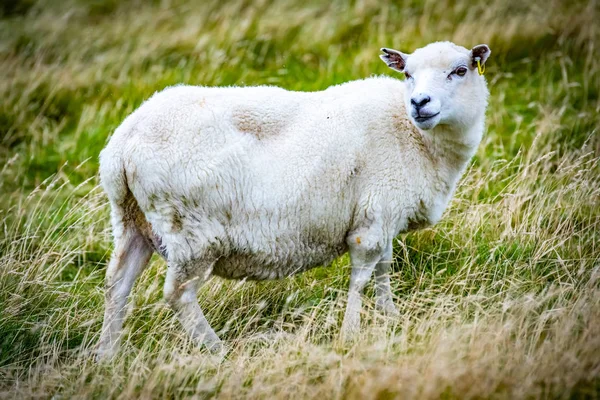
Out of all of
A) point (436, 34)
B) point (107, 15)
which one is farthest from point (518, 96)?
point (107, 15)

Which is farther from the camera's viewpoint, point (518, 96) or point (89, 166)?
point (518, 96)

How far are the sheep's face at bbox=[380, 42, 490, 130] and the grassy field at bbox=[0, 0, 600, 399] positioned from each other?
1.09 meters

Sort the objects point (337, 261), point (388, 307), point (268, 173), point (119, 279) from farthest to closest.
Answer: point (337, 261)
point (388, 307)
point (119, 279)
point (268, 173)

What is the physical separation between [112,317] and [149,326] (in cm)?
34

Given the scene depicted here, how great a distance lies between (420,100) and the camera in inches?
160

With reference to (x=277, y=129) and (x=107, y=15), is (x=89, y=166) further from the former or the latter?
(x=107, y=15)

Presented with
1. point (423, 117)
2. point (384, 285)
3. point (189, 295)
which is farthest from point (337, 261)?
point (423, 117)

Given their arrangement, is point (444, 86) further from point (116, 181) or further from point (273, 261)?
point (116, 181)

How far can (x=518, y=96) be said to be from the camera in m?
7.91

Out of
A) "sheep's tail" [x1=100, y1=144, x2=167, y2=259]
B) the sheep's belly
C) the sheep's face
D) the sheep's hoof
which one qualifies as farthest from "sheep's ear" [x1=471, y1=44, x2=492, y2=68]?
Result: "sheep's tail" [x1=100, y1=144, x2=167, y2=259]

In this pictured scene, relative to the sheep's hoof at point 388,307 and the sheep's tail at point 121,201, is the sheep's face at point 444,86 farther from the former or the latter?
the sheep's tail at point 121,201

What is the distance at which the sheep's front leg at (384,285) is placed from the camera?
4.62m

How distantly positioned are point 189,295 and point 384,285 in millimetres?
1356

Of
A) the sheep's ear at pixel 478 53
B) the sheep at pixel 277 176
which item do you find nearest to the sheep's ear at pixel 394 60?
the sheep at pixel 277 176
